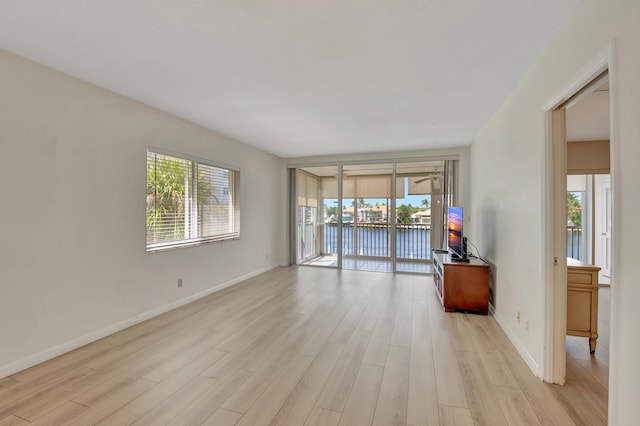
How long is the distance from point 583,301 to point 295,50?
319 centimetres

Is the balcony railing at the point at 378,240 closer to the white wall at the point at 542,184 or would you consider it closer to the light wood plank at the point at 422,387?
the white wall at the point at 542,184

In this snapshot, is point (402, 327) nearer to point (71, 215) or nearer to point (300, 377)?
point (300, 377)

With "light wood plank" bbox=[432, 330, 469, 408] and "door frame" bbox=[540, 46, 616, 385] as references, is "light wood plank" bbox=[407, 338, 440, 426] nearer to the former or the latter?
"light wood plank" bbox=[432, 330, 469, 408]

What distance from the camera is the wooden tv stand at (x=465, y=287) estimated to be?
3461 millimetres

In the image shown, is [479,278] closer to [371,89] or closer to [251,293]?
[371,89]

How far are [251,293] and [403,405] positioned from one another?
9.38 ft

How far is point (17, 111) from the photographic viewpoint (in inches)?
87.6

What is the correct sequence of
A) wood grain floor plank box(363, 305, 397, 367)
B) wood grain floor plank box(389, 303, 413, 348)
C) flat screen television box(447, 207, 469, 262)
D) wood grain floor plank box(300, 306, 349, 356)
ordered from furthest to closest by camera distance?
flat screen television box(447, 207, 469, 262), wood grain floor plank box(389, 303, 413, 348), wood grain floor plank box(300, 306, 349, 356), wood grain floor plank box(363, 305, 397, 367)

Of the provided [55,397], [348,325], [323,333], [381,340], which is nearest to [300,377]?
[323,333]

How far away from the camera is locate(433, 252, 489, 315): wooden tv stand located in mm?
3461

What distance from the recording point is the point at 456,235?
3.94m

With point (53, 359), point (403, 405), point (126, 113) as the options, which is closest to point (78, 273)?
point (53, 359)

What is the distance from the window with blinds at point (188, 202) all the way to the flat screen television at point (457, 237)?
3.39 m

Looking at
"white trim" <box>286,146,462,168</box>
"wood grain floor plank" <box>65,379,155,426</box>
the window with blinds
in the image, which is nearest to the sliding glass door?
"white trim" <box>286,146,462,168</box>
